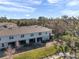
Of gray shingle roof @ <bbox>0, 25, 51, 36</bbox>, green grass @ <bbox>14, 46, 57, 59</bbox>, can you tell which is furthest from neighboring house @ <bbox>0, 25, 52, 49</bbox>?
green grass @ <bbox>14, 46, 57, 59</bbox>

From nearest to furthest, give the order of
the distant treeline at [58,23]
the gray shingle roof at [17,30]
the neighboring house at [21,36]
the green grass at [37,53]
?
1. the green grass at [37,53]
2. the neighboring house at [21,36]
3. the gray shingle roof at [17,30]
4. the distant treeline at [58,23]

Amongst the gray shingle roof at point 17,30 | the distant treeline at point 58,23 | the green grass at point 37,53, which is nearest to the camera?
the green grass at point 37,53

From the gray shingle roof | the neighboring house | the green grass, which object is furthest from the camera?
the gray shingle roof

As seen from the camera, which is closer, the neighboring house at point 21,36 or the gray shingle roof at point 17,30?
the neighboring house at point 21,36

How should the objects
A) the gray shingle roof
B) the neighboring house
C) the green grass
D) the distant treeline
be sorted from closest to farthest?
the green grass → the neighboring house → the gray shingle roof → the distant treeline

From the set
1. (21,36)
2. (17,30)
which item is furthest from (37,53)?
(17,30)

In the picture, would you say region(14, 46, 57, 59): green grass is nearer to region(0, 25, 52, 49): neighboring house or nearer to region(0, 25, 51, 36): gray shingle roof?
region(0, 25, 52, 49): neighboring house

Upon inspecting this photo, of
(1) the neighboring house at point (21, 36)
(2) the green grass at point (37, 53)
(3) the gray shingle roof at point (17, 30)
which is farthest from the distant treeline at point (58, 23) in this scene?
(2) the green grass at point (37, 53)

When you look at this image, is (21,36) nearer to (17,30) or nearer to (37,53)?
(17,30)

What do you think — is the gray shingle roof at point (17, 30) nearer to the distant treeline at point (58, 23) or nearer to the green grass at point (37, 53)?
the green grass at point (37, 53)
